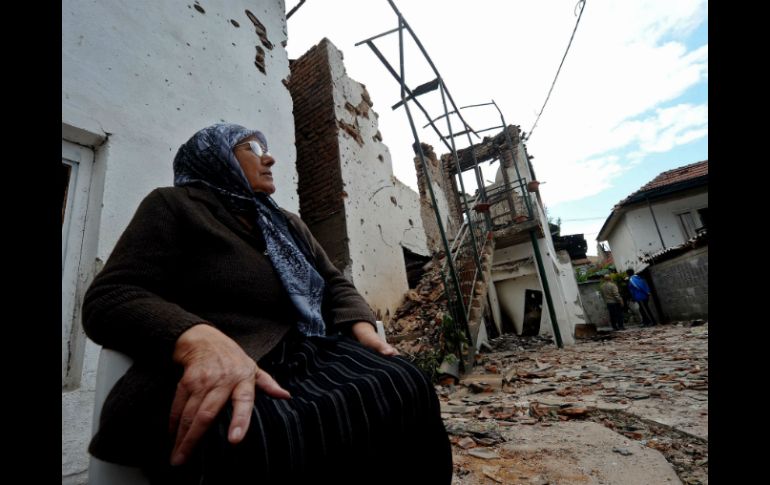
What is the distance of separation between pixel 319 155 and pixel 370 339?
433 cm

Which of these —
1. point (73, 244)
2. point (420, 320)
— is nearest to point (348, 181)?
point (420, 320)

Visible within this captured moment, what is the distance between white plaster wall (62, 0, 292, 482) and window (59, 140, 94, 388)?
0.06m

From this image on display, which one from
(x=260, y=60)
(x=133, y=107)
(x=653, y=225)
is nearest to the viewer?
(x=133, y=107)

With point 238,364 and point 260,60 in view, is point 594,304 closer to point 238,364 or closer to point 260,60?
point 260,60

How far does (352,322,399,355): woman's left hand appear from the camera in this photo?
111cm

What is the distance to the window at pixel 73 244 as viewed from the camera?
1.71 m

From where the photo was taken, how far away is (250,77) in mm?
3414

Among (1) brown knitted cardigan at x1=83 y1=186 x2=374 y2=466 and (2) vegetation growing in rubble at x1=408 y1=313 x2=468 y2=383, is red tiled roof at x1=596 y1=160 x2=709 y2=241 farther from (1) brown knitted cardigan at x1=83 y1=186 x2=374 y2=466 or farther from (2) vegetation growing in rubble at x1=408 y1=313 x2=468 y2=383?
(1) brown knitted cardigan at x1=83 y1=186 x2=374 y2=466

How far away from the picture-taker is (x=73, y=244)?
1.84 meters

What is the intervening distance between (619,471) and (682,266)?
12.6 m

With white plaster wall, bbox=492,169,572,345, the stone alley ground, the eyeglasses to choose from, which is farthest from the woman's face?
white plaster wall, bbox=492,169,572,345

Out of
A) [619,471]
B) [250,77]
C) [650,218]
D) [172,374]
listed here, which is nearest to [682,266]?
[650,218]

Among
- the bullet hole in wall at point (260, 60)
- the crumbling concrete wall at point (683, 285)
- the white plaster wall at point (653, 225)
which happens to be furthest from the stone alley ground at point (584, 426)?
the white plaster wall at point (653, 225)
